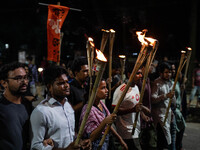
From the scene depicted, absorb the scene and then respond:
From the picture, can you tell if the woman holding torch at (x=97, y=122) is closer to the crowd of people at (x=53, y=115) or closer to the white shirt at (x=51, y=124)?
the crowd of people at (x=53, y=115)

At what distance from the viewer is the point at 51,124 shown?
86.7 inches

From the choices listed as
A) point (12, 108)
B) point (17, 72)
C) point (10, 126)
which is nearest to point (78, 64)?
point (17, 72)

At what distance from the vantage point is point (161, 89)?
4.64 m

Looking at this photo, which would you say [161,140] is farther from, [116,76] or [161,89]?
[116,76]

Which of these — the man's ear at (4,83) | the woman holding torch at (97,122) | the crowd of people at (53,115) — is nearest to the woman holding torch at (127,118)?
the crowd of people at (53,115)

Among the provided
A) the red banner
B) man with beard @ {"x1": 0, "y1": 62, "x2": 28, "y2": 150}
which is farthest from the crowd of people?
the red banner

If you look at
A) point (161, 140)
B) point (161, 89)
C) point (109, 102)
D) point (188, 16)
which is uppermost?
point (188, 16)

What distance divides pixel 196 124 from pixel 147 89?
181 inches

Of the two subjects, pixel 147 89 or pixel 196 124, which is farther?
pixel 196 124

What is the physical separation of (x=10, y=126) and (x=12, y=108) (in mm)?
199

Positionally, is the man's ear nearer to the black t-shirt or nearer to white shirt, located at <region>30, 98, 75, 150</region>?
the black t-shirt

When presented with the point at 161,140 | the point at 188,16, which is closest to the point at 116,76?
the point at 161,140

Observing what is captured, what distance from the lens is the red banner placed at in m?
5.34

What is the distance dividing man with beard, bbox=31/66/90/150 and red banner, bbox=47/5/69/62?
2.84 m
